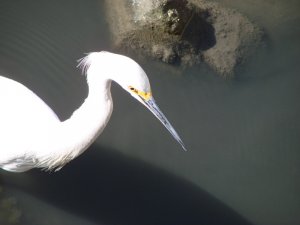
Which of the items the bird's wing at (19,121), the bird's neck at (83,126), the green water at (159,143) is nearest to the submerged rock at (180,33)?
the green water at (159,143)

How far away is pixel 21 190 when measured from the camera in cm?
350

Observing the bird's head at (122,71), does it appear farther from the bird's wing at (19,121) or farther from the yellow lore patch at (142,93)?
the bird's wing at (19,121)

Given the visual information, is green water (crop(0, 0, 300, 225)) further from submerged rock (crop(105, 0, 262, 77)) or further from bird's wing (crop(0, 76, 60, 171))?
bird's wing (crop(0, 76, 60, 171))

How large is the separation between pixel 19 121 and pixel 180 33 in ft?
6.02

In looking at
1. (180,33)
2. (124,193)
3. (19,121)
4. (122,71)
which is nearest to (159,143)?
(124,193)

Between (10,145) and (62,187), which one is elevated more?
(10,145)

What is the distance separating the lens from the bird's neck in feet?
8.96

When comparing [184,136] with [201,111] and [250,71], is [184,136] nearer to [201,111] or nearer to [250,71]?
[201,111]

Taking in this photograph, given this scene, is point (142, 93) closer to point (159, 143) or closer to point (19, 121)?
point (19, 121)

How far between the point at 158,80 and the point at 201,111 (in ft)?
1.56

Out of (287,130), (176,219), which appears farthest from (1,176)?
(287,130)

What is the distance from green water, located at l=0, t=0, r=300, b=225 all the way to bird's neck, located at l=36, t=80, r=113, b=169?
70 centimetres

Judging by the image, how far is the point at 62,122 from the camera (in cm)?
300

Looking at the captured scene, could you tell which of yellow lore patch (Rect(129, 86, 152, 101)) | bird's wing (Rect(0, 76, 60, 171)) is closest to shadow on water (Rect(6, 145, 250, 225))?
bird's wing (Rect(0, 76, 60, 171))
